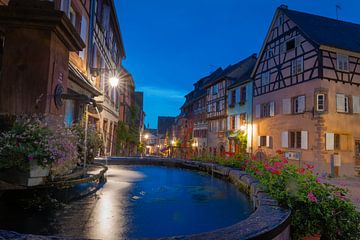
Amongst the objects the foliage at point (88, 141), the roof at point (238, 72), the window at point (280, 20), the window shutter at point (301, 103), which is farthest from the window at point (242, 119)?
the foliage at point (88, 141)

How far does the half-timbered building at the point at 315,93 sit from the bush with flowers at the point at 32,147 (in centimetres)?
1574

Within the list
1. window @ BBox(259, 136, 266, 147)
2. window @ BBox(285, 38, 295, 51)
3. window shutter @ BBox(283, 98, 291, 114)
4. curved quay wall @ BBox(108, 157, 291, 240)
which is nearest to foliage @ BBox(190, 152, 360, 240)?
curved quay wall @ BBox(108, 157, 291, 240)

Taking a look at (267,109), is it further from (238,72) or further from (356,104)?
(238,72)

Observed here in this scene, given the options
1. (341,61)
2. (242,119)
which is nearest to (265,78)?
(242,119)

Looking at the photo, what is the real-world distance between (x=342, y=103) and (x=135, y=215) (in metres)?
17.0

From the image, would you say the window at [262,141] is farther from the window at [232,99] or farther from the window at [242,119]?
the window at [232,99]

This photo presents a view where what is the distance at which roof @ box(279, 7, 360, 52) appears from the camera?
16438mm

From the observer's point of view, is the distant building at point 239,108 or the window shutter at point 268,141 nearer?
the window shutter at point 268,141

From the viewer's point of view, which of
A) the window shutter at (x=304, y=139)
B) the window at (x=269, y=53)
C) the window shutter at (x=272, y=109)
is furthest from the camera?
the window at (x=269, y=53)

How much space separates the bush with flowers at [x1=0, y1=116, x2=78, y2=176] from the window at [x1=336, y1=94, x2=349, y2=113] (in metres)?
17.3

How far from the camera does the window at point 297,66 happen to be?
56.9 ft

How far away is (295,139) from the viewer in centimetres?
1734

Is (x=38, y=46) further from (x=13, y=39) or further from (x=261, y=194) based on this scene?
(x=261, y=194)

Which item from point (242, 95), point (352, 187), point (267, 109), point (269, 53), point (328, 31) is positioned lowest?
point (352, 187)
